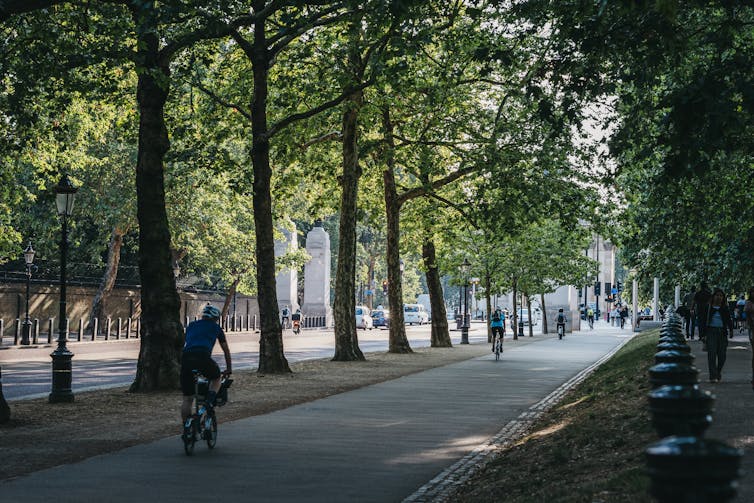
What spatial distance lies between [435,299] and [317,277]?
1523 inches

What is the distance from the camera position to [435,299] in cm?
4453

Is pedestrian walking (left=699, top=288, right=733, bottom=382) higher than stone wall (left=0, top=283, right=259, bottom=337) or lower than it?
lower

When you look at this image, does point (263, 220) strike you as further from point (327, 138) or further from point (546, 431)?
point (546, 431)

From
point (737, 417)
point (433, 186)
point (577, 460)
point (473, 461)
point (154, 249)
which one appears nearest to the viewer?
point (577, 460)

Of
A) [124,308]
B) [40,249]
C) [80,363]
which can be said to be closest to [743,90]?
[80,363]

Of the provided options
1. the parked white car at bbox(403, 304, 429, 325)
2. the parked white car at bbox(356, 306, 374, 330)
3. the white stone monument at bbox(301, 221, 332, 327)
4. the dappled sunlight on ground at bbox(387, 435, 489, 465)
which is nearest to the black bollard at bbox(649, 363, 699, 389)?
the dappled sunlight on ground at bbox(387, 435, 489, 465)

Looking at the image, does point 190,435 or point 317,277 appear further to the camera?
point 317,277

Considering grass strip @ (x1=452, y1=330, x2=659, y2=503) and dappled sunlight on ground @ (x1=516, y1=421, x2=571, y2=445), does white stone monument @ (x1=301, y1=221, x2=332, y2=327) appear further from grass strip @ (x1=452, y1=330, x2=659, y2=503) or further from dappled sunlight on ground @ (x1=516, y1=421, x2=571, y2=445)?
dappled sunlight on ground @ (x1=516, y1=421, x2=571, y2=445)

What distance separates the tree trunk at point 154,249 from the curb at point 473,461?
6666mm

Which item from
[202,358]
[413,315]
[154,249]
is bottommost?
[202,358]

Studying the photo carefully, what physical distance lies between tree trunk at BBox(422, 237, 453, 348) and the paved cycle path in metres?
25.0

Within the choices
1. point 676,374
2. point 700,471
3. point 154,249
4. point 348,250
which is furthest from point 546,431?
point 348,250

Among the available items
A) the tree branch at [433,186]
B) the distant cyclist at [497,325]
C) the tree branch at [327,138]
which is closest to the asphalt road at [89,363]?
the distant cyclist at [497,325]

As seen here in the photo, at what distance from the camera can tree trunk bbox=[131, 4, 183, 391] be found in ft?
64.0
